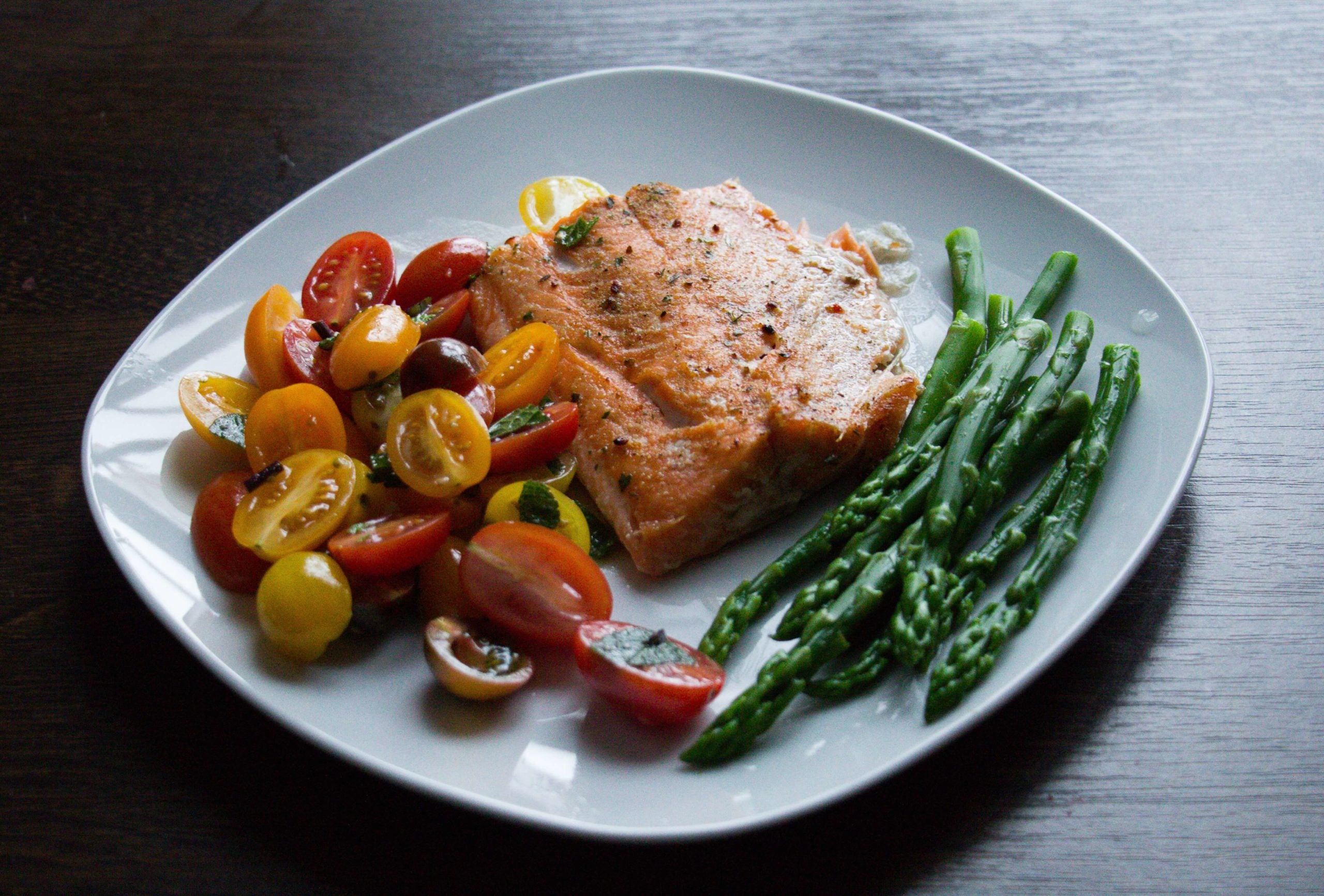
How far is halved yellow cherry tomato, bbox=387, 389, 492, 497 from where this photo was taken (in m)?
3.49

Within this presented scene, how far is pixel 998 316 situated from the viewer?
4301 mm

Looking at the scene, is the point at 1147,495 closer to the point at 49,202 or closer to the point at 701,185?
the point at 701,185

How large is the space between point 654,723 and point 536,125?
339cm

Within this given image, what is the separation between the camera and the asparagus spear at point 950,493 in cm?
313

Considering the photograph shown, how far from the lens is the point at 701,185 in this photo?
17.1ft

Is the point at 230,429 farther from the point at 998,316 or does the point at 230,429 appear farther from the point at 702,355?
the point at 998,316

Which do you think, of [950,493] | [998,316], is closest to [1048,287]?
[998,316]

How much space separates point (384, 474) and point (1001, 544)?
208 centimetres

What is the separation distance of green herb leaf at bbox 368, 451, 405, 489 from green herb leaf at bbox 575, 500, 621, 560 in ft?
2.13

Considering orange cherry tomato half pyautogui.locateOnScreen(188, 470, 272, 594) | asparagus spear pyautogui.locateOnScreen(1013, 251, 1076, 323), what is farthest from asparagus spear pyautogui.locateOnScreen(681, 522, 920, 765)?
orange cherry tomato half pyautogui.locateOnScreen(188, 470, 272, 594)

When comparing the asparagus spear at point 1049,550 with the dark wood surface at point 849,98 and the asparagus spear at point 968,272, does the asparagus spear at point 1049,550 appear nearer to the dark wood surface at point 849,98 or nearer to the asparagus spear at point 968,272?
the dark wood surface at point 849,98

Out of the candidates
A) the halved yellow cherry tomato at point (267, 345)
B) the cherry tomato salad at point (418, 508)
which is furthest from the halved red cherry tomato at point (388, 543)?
the halved yellow cherry tomato at point (267, 345)

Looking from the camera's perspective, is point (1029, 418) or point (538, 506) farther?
point (1029, 418)

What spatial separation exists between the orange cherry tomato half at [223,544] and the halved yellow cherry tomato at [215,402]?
0.27 m
